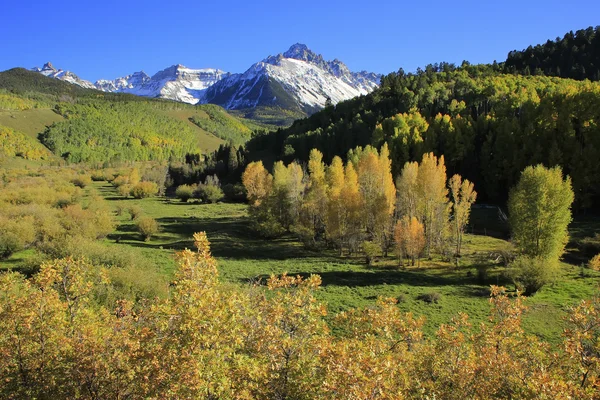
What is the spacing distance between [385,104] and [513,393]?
12198 cm

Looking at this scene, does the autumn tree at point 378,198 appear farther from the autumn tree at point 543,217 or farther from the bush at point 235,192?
the bush at point 235,192

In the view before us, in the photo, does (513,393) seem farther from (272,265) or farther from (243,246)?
(243,246)

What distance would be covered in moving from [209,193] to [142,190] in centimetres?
2314

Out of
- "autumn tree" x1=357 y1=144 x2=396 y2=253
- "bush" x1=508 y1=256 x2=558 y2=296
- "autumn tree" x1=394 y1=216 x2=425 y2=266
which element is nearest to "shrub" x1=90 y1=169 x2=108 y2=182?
"autumn tree" x1=357 y1=144 x2=396 y2=253

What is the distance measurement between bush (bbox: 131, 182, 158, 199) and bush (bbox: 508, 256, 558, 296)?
10365cm

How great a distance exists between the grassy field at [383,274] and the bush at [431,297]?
0.37 m

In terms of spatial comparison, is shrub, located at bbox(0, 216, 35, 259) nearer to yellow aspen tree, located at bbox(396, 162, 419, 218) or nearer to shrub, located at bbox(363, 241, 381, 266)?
shrub, located at bbox(363, 241, 381, 266)

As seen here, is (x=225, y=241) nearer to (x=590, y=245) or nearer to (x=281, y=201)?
(x=281, y=201)

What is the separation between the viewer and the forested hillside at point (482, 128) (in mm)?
64375

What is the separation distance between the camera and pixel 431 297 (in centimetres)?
3306

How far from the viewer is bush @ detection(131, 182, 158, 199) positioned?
359ft

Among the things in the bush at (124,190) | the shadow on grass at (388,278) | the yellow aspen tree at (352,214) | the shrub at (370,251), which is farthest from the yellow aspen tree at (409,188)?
the bush at (124,190)

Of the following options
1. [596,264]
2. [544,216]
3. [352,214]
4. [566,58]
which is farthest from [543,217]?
[566,58]

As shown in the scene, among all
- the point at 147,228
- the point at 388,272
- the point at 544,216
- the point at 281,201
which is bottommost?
the point at 388,272
